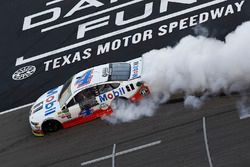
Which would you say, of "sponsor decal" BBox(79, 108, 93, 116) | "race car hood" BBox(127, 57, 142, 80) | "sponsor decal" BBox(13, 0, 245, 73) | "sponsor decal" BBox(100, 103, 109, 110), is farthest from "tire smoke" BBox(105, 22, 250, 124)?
"sponsor decal" BBox(13, 0, 245, 73)

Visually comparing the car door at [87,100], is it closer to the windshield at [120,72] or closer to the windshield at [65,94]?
the windshield at [65,94]

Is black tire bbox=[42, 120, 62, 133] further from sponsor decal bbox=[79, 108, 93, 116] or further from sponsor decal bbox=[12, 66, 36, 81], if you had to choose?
sponsor decal bbox=[12, 66, 36, 81]

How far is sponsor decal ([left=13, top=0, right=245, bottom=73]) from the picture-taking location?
20.3 m

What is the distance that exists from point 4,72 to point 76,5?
4671mm

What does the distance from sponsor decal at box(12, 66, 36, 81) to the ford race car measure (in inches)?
148

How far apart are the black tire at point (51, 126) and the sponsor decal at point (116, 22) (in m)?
4.27

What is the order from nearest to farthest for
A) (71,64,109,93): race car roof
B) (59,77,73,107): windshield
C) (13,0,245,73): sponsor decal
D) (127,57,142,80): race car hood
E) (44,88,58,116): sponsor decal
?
(127,57,142,80): race car hood → (71,64,109,93): race car roof → (59,77,73,107): windshield → (44,88,58,116): sponsor decal → (13,0,245,73): sponsor decal

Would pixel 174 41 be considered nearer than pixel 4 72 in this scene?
Yes

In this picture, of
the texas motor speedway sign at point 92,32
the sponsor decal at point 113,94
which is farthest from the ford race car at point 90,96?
the texas motor speedway sign at point 92,32

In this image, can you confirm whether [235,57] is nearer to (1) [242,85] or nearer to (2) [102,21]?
(1) [242,85]

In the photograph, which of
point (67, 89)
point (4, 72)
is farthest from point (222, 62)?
point (4, 72)

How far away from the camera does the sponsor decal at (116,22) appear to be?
20.3 m

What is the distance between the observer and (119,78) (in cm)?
1609

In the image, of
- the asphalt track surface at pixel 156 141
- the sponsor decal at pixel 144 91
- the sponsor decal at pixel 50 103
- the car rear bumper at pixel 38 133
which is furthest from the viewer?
the car rear bumper at pixel 38 133
